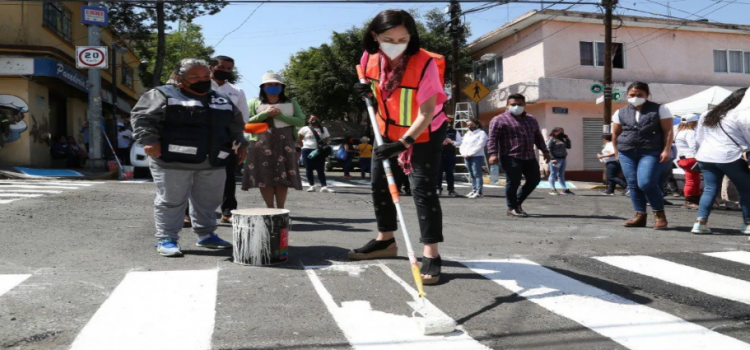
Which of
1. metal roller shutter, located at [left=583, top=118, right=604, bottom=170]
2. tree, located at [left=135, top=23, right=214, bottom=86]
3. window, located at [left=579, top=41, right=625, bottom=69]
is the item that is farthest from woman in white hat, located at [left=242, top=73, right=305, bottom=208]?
tree, located at [left=135, top=23, right=214, bottom=86]

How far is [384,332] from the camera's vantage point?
3154 mm

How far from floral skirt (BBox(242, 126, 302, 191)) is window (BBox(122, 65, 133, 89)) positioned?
106 ft

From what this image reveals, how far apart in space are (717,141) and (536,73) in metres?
19.5

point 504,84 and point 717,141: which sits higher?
point 504,84

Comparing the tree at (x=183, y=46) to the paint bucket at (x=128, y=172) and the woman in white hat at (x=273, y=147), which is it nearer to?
the paint bucket at (x=128, y=172)

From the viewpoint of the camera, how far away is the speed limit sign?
1667cm

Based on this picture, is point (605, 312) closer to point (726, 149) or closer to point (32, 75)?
point (726, 149)

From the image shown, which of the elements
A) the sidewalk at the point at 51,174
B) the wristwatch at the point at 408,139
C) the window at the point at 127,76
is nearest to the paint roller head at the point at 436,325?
the wristwatch at the point at 408,139

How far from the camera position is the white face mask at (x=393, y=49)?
438 centimetres

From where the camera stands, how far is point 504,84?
28297 millimetres

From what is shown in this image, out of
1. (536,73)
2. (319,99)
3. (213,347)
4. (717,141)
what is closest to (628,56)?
(536,73)

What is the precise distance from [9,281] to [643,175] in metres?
6.41

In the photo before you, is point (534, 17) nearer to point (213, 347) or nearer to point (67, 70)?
point (67, 70)

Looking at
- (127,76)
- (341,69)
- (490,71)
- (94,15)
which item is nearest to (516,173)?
(94,15)
